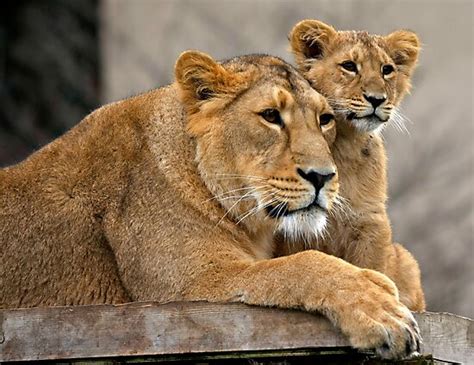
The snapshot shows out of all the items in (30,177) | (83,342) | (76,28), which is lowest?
(83,342)

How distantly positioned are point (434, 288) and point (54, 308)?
9684 mm

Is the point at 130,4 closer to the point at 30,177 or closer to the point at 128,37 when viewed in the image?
the point at 128,37

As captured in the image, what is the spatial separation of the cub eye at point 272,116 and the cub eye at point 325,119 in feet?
0.76

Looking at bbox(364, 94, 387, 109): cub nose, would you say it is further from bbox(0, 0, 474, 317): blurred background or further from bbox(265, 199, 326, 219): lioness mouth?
bbox(0, 0, 474, 317): blurred background

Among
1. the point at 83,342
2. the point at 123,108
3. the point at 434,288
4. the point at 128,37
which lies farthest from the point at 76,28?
the point at 83,342

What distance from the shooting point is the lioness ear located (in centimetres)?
756

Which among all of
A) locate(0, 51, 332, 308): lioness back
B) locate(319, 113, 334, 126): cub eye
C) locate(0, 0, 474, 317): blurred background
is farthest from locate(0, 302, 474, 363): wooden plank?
locate(0, 0, 474, 317): blurred background

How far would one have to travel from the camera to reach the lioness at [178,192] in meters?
7.24

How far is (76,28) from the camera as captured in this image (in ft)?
56.7

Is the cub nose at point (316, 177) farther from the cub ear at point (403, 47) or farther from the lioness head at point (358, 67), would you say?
the cub ear at point (403, 47)

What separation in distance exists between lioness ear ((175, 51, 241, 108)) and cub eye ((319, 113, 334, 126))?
1.29 ft

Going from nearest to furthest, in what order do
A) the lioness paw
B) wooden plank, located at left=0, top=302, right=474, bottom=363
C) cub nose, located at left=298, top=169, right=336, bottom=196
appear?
the lioness paw
wooden plank, located at left=0, top=302, right=474, bottom=363
cub nose, located at left=298, top=169, right=336, bottom=196

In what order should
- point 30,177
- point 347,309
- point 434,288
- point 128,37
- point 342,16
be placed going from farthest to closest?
point 128,37 → point 342,16 → point 434,288 → point 30,177 → point 347,309

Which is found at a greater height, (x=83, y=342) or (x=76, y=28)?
(x=76, y=28)
